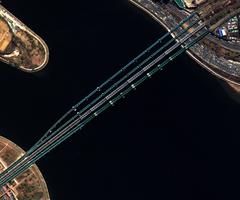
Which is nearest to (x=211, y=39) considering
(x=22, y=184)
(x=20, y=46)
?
(x=20, y=46)

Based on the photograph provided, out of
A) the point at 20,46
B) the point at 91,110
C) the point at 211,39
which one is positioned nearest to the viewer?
the point at 91,110

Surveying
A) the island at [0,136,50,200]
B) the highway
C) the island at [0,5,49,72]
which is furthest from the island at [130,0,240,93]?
the island at [0,136,50,200]

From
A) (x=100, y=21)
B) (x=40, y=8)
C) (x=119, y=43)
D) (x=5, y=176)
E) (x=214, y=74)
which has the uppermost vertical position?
(x=40, y=8)

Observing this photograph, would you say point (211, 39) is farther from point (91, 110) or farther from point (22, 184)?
point (22, 184)

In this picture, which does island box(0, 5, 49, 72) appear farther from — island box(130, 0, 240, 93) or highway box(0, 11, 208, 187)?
island box(130, 0, 240, 93)

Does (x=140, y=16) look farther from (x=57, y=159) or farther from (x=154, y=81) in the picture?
(x=57, y=159)

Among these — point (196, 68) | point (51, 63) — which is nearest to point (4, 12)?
point (51, 63)
